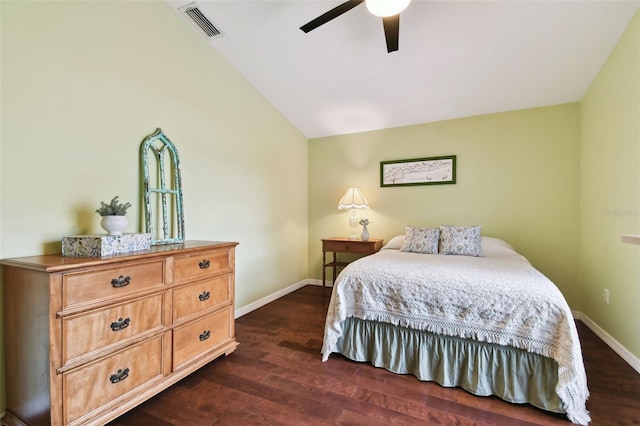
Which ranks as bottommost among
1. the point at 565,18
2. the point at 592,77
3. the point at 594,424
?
the point at 594,424

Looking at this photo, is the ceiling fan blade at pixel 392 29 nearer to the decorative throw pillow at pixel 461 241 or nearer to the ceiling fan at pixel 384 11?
the ceiling fan at pixel 384 11

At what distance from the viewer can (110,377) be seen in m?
1.42

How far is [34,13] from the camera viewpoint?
1.54m

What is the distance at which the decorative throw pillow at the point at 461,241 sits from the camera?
2.80 m

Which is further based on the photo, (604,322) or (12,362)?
(604,322)

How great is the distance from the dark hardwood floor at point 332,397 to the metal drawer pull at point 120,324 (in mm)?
489

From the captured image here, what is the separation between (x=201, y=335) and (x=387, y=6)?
236 cm

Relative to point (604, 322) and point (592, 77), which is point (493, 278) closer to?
point (604, 322)

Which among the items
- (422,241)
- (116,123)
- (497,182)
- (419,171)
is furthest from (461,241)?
(116,123)

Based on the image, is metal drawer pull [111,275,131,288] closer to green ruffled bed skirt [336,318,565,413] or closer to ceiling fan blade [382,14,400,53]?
green ruffled bed skirt [336,318,565,413]

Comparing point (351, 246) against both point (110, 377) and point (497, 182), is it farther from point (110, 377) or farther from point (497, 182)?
point (110, 377)

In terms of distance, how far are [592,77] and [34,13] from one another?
421 centimetres

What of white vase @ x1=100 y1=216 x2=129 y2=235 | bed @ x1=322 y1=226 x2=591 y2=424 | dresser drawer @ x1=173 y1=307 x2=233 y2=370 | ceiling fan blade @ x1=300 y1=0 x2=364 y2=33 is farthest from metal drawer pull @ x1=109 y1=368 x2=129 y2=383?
ceiling fan blade @ x1=300 y1=0 x2=364 y2=33

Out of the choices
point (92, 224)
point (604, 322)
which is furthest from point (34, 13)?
point (604, 322)
